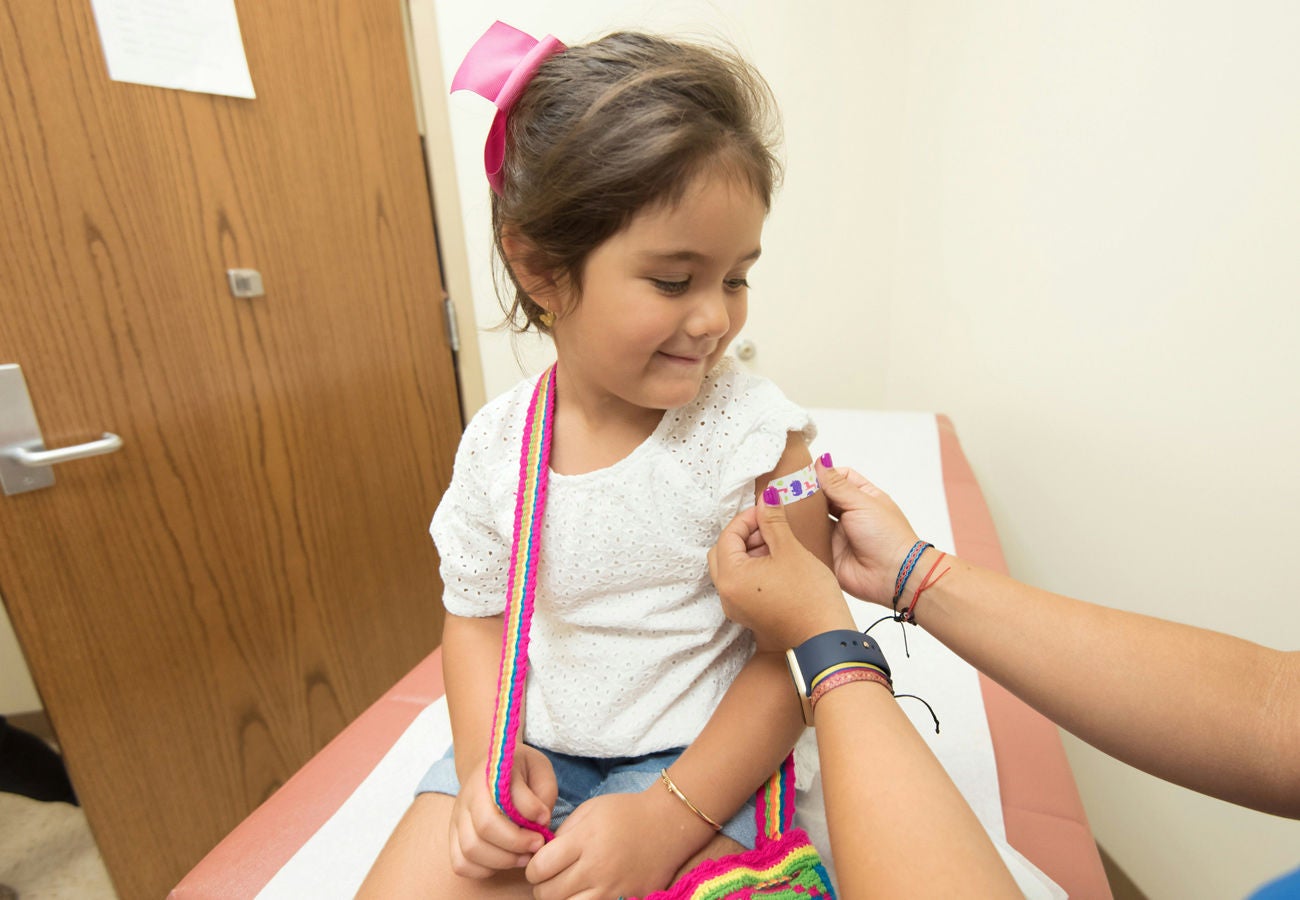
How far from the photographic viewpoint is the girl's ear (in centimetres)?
67

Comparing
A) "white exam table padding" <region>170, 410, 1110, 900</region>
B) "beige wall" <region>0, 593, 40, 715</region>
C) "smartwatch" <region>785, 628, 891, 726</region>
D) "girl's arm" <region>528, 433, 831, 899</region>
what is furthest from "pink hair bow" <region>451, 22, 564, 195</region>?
"beige wall" <region>0, 593, 40, 715</region>

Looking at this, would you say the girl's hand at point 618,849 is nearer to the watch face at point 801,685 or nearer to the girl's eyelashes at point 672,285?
the watch face at point 801,685

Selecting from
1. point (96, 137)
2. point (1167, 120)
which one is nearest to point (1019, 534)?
point (1167, 120)

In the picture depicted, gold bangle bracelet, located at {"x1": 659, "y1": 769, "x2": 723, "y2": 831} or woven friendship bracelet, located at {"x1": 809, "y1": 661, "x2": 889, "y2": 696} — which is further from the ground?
woven friendship bracelet, located at {"x1": 809, "y1": 661, "x2": 889, "y2": 696}

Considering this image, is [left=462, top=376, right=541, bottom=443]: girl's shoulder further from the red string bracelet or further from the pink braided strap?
the red string bracelet

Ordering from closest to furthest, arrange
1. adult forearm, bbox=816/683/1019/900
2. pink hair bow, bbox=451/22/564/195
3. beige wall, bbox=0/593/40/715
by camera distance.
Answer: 1. adult forearm, bbox=816/683/1019/900
2. pink hair bow, bbox=451/22/564/195
3. beige wall, bbox=0/593/40/715

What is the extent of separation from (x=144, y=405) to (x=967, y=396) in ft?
6.11

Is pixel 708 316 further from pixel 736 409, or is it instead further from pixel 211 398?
pixel 211 398

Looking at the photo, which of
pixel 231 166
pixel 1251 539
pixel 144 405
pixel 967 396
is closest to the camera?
pixel 1251 539

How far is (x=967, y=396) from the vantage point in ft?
5.76

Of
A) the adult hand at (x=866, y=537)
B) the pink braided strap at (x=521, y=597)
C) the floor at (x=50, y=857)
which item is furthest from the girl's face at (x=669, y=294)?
the floor at (x=50, y=857)

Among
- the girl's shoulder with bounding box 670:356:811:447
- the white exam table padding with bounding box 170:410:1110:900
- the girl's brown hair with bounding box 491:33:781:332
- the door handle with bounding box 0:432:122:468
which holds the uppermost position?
the girl's brown hair with bounding box 491:33:781:332

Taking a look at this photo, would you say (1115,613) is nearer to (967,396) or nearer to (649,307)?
(649,307)

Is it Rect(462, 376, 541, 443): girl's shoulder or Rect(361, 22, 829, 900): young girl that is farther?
Rect(462, 376, 541, 443): girl's shoulder
